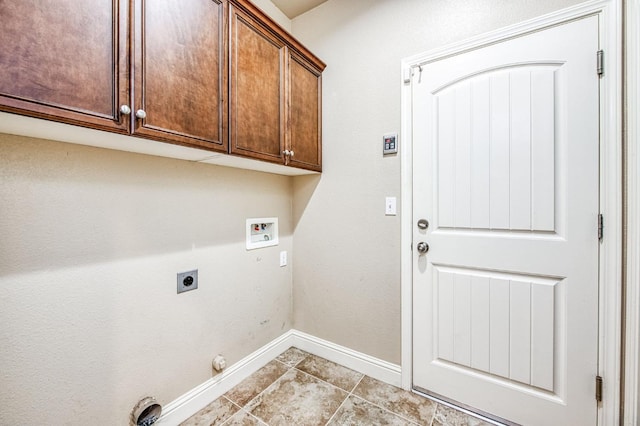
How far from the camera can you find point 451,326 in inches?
58.5

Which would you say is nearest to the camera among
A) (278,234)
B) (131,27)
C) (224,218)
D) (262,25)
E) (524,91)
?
(131,27)

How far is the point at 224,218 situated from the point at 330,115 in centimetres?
105

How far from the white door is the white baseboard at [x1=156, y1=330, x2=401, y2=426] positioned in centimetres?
26

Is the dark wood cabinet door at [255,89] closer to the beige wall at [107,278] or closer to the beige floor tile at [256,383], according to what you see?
the beige wall at [107,278]

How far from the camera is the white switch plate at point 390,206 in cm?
166

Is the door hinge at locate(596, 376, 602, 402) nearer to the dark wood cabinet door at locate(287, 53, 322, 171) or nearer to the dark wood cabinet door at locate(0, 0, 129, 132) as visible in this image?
the dark wood cabinet door at locate(287, 53, 322, 171)

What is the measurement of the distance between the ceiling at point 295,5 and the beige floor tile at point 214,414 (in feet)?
9.06

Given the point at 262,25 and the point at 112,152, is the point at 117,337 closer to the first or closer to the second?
the point at 112,152

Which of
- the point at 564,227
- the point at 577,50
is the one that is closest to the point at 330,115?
the point at 577,50

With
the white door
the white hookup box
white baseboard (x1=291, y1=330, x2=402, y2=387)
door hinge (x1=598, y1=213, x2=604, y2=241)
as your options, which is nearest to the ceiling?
the white door

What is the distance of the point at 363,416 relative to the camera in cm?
140

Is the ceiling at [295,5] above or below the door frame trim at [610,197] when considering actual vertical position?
above

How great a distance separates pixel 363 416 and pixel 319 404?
0.82ft

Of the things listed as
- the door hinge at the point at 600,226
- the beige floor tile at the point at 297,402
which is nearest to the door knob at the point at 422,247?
the door hinge at the point at 600,226
